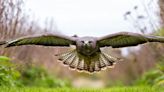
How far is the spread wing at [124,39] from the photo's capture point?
8.13 m

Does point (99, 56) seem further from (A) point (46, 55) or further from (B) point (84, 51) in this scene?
(A) point (46, 55)

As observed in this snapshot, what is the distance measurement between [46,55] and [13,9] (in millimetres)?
9495

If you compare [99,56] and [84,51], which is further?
[99,56]

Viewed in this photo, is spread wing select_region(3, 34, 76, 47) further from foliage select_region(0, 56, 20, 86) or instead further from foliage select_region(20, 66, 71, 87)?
foliage select_region(20, 66, 71, 87)

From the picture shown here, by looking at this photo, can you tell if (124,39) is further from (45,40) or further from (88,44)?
(45,40)

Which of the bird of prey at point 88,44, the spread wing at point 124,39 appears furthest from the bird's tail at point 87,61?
the spread wing at point 124,39

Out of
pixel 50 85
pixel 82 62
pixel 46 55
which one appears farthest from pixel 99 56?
pixel 46 55

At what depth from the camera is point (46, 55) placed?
67.6 feet

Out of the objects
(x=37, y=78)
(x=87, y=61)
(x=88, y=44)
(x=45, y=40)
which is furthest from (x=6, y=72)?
(x=37, y=78)

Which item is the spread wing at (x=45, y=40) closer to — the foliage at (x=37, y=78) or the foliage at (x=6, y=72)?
the foliage at (x=6, y=72)

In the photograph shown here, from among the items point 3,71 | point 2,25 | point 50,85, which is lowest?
point 50,85

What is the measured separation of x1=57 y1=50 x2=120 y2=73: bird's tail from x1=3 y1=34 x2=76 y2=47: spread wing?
232mm

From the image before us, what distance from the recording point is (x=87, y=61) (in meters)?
8.68

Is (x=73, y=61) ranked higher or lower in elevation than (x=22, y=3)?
lower
